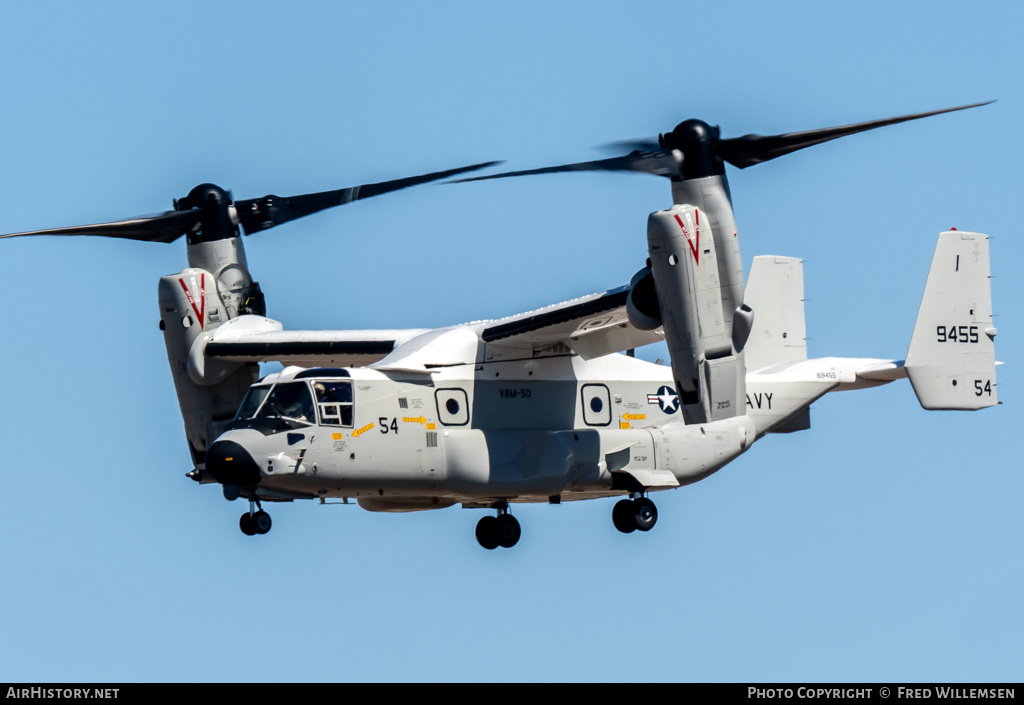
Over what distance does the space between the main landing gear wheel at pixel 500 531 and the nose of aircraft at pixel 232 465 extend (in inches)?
174

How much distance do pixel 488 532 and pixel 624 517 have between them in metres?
2.14

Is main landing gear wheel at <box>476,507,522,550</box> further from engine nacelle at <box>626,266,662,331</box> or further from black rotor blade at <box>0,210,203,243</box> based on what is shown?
black rotor blade at <box>0,210,203,243</box>

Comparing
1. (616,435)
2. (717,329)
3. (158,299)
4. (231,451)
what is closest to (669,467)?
(616,435)

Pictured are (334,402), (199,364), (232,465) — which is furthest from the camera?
(199,364)

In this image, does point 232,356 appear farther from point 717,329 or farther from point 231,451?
point 717,329

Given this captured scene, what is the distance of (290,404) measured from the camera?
23.5m

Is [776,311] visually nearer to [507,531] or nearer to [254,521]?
[507,531]

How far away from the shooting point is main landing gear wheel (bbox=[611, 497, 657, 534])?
25.0 m

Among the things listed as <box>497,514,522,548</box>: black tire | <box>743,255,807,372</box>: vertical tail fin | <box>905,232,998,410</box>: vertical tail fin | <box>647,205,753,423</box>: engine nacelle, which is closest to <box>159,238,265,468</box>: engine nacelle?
<box>497,514,522,548</box>: black tire

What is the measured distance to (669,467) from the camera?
2530 centimetres

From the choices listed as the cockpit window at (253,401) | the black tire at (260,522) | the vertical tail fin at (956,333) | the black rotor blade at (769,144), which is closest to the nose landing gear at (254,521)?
the black tire at (260,522)

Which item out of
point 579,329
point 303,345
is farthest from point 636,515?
point 303,345

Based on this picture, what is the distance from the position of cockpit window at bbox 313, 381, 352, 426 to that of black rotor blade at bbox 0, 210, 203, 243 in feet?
17.8
